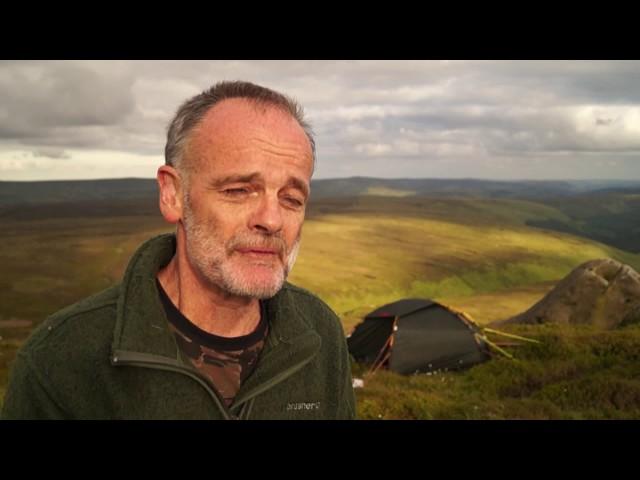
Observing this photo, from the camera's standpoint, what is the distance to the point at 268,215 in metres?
3.23

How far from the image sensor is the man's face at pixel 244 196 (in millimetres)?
3266

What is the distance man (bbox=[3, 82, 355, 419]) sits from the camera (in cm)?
295

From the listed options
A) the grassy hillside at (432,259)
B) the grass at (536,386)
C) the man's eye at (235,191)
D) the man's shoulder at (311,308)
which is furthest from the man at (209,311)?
the grassy hillside at (432,259)

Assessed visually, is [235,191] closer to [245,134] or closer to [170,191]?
[245,134]

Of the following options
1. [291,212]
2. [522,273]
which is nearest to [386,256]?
[522,273]

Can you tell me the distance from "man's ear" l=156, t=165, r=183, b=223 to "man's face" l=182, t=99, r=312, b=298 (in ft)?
0.38

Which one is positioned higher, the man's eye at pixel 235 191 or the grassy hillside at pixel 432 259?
the man's eye at pixel 235 191

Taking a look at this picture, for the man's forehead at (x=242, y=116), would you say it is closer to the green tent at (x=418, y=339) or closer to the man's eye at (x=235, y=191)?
the man's eye at (x=235, y=191)

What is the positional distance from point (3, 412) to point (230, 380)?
130cm

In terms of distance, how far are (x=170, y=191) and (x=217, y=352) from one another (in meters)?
1.14

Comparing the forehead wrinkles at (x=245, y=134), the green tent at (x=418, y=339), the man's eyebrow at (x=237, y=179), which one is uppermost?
the forehead wrinkles at (x=245, y=134)

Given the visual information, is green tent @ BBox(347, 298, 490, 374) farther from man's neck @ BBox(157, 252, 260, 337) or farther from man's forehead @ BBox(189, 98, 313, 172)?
man's forehead @ BBox(189, 98, 313, 172)

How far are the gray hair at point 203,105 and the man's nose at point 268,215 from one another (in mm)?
556

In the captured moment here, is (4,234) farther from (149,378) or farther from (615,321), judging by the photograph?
(149,378)
